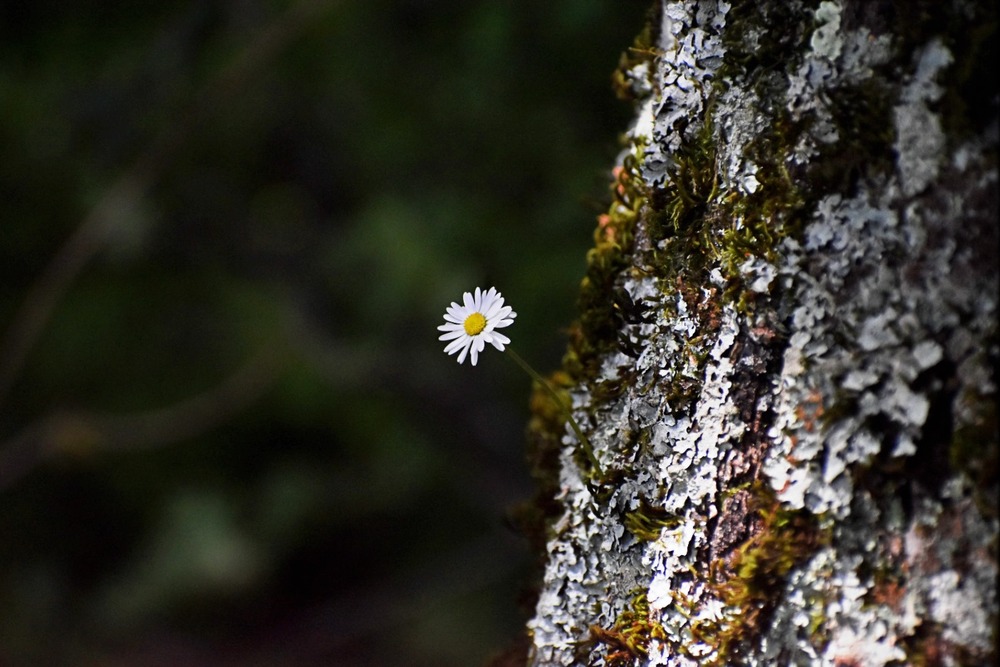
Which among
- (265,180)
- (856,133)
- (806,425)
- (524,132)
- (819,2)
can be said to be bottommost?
(806,425)

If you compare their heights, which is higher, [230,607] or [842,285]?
[230,607]

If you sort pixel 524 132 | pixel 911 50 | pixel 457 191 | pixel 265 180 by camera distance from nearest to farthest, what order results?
pixel 911 50, pixel 524 132, pixel 457 191, pixel 265 180

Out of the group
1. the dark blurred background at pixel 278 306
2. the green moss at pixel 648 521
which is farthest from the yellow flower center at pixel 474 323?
the dark blurred background at pixel 278 306

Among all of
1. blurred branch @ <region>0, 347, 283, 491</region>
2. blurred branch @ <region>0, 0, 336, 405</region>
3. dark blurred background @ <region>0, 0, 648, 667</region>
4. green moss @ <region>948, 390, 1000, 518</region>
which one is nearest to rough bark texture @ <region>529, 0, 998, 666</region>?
green moss @ <region>948, 390, 1000, 518</region>

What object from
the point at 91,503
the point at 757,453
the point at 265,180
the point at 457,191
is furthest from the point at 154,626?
the point at 757,453

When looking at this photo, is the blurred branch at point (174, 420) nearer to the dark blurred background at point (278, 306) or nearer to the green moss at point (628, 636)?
the dark blurred background at point (278, 306)

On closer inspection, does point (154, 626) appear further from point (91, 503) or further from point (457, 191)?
point (457, 191)

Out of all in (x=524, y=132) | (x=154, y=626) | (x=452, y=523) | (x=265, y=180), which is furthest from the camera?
(x=452, y=523)
